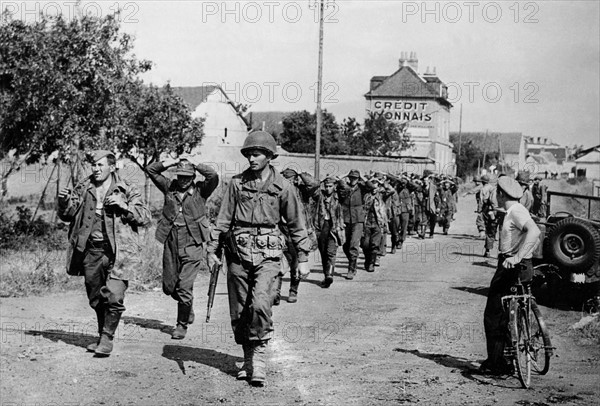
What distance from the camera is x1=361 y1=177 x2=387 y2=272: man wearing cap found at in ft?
49.4

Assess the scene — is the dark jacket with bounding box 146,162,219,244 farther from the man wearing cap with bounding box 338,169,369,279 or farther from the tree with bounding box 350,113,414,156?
the tree with bounding box 350,113,414,156

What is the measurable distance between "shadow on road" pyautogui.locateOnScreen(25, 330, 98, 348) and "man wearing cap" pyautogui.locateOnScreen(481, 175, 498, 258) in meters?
10.6

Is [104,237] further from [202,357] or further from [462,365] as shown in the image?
[462,365]

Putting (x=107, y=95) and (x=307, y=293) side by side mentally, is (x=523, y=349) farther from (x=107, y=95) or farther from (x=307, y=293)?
(x=107, y=95)

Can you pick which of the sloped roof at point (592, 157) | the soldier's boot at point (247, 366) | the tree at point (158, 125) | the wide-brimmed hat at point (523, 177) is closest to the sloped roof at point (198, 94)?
the tree at point (158, 125)

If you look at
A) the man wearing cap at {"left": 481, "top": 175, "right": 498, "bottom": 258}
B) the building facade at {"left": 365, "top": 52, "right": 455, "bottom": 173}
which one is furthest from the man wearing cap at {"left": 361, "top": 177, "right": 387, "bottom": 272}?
the building facade at {"left": 365, "top": 52, "right": 455, "bottom": 173}

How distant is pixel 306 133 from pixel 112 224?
49.8m

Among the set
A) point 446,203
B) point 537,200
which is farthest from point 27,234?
point 537,200

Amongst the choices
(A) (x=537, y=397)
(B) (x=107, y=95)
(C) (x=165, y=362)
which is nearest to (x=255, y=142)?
(C) (x=165, y=362)

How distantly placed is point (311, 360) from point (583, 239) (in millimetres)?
5087

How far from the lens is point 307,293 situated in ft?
41.2

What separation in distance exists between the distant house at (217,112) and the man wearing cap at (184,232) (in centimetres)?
5151

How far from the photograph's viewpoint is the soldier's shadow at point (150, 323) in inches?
370

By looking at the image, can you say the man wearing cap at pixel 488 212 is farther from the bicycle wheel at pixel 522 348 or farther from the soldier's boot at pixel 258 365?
the soldier's boot at pixel 258 365
